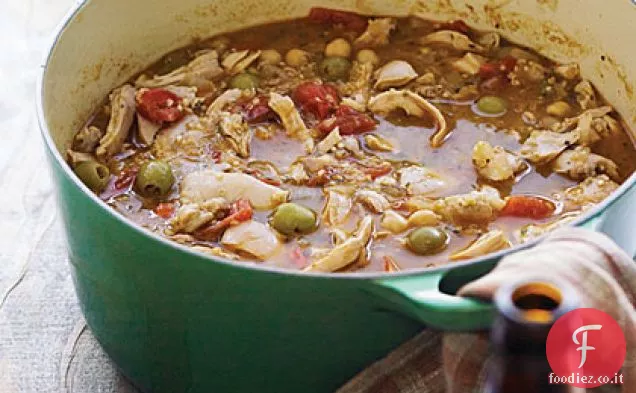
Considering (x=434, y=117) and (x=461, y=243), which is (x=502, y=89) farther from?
(x=461, y=243)

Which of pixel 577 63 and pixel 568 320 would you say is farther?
pixel 577 63

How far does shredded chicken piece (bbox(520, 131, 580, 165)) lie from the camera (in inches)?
86.3

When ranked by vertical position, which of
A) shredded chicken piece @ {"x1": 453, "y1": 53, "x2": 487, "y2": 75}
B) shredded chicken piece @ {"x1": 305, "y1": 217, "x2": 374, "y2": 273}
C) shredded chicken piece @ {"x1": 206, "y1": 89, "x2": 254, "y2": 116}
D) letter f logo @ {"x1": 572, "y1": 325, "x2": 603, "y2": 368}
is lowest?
shredded chicken piece @ {"x1": 206, "y1": 89, "x2": 254, "y2": 116}

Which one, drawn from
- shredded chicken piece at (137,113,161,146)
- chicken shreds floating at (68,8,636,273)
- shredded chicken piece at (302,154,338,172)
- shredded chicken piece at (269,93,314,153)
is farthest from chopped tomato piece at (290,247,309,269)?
shredded chicken piece at (137,113,161,146)

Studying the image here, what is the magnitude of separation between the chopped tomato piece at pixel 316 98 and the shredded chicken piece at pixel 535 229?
0.51m

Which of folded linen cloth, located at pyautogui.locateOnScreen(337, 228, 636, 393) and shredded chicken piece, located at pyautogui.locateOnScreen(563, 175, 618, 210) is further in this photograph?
shredded chicken piece, located at pyautogui.locateOnScreen(563, 175, 618, 210)

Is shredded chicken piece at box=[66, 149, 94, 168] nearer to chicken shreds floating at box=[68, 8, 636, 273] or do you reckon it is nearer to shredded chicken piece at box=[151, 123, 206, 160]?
chicken shreds floating at box=[68, 8, 636, 273]

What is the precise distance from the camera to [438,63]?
2508 millimetres

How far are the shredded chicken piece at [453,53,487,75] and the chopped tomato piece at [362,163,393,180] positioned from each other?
0.41m

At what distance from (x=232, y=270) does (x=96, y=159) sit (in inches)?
30.4

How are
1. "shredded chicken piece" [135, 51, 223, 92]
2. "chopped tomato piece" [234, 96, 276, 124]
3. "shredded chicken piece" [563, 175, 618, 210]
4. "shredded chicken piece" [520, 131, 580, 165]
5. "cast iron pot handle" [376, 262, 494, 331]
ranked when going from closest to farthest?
1. "cast iron pot handle" [376, 262, 494, 331]
2. "shredded chicken piece" [563, 175, 618, 210]
3. "shredded chicken piece" [520, 131, 580, 165]
4. "chopped tomato piece" [234, 96, 276, 124]
5. "shredded chicken piece" [135, 51, 223, 92]

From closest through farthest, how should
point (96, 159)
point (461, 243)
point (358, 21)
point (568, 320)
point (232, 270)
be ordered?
point (568, 320)
point (232, 270)
point (461, 243)
point (96, 159)
point (358, 21)

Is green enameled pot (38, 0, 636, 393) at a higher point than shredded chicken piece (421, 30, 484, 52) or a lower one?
higher

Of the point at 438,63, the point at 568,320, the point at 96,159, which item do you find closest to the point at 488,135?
the point at 438,63
